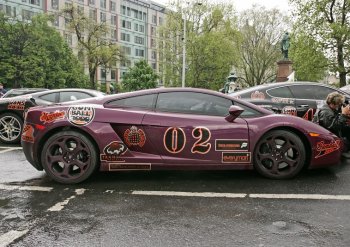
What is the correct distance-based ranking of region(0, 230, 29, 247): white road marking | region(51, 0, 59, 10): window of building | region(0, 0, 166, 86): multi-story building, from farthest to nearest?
region(0, 0, 166, 86): multi-story building, region(51, 0, 59, 10): window of building, region(0, 230, 29, 247): white road marking

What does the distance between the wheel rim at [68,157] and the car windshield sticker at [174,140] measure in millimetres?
1020

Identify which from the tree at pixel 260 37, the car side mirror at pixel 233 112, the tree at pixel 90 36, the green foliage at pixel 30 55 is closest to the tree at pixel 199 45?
the tree at pixel 260 37

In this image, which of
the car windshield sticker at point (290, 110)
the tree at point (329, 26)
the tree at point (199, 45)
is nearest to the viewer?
the car windshield sticker at point (290, 110)

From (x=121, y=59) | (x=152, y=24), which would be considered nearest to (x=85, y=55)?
(x=121, y=59)

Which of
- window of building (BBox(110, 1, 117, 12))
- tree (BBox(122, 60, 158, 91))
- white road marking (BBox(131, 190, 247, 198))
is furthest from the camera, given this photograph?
window of building (BBox(110, 1, 117, 12))

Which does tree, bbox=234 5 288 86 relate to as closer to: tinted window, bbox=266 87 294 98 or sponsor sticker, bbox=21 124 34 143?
tinted window, bbox=266 87 294 98

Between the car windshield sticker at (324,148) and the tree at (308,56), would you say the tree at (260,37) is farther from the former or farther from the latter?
the car windshield sticker at (324,148)

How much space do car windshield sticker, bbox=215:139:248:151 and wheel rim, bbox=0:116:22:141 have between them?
219 inches

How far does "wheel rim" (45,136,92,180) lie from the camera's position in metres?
4.67

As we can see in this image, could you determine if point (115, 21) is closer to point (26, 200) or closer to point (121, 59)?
point (121, 59)

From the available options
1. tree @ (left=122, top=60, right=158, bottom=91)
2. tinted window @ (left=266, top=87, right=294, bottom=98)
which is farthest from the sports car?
tree @ (left=122, top=60, right=158, bottom=91)

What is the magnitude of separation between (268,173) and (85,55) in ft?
141

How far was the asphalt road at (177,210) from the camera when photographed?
9.83 feet

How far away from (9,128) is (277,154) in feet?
20.7
